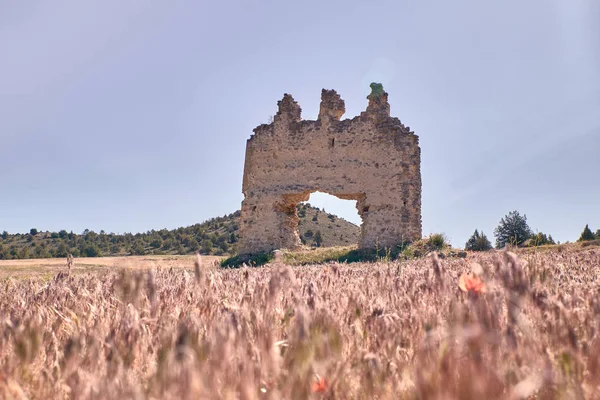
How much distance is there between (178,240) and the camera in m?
49.3

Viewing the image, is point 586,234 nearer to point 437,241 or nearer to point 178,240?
point 437,241

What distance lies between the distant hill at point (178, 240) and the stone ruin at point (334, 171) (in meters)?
16.9

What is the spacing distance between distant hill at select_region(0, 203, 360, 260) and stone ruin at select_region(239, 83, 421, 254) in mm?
16921

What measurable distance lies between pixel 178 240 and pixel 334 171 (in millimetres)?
33655

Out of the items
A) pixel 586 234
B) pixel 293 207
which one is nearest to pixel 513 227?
pixel 586 234

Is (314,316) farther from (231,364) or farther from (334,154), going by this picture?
(334,154)

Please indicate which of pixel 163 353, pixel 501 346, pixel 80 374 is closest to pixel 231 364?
pixel 163 353

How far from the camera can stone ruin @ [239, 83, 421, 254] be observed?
18.4 meters

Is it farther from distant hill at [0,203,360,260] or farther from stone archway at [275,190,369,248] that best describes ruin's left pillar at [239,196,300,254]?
distant hill at [0,203,360,260]

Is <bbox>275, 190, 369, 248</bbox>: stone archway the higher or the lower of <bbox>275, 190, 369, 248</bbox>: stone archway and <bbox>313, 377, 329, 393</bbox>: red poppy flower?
the higher

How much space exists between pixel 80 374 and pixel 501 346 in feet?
2.86

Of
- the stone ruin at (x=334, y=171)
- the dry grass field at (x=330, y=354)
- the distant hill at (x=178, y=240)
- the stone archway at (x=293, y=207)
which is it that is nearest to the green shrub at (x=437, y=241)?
the stone ruin at (x=334, y=171)

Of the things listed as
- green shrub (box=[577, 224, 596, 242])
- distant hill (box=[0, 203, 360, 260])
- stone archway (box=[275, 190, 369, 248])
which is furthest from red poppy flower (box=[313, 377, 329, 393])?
distant hill (box=[0, 203, 360, 260])

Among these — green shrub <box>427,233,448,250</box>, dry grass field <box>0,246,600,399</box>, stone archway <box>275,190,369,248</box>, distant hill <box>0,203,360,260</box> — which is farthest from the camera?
distant hill <box>0,203,360,260</box>
